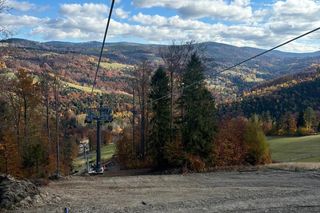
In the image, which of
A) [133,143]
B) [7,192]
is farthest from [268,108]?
[7,192]

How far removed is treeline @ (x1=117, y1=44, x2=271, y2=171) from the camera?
100 ft

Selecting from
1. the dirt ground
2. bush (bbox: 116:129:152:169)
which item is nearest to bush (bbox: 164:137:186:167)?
the dirt ground

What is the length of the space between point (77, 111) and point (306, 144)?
92.3m

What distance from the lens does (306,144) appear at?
70.8 m

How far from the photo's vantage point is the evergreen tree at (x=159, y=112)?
37156 mm

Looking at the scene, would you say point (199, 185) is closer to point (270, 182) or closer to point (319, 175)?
point (270, 182)

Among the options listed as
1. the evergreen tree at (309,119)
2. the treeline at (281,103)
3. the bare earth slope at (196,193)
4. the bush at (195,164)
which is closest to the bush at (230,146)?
the bush at (195,164)

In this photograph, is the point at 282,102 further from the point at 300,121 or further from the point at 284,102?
the point at 300,121

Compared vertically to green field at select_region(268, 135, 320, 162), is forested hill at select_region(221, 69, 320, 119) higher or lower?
higher

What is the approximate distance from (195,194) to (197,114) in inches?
584

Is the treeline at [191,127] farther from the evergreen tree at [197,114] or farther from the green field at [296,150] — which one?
the green field at [296,150]

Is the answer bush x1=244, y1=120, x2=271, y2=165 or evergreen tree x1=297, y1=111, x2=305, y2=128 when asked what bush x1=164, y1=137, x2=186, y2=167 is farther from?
evergreen tree x1=297, y1=111, x2=305, y2=128

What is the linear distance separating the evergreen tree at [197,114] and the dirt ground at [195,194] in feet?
25.1

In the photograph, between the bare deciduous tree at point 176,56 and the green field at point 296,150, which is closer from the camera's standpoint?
the bare deciduous tree at point 176,56
